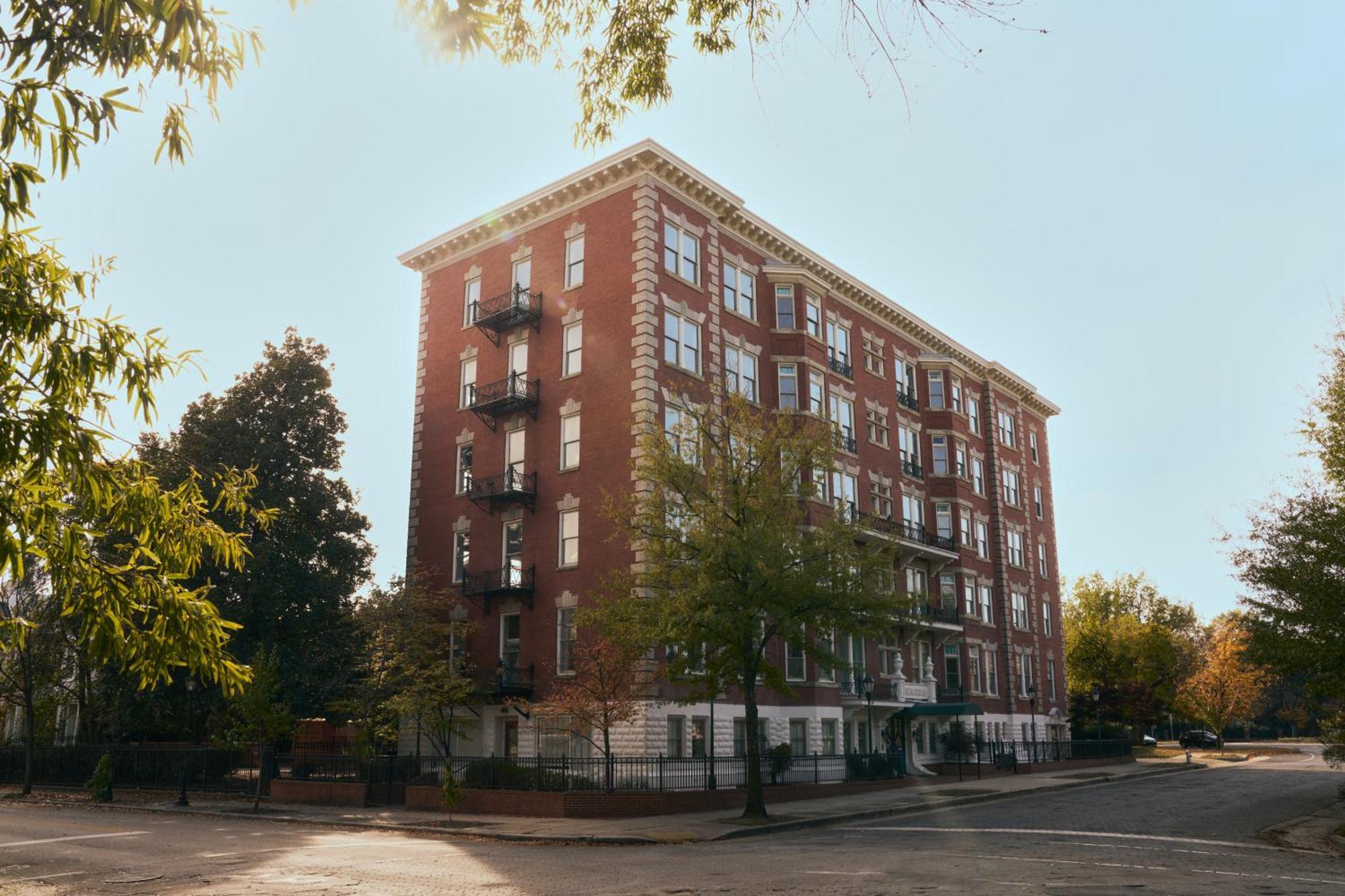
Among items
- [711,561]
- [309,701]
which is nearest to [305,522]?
[309,701]

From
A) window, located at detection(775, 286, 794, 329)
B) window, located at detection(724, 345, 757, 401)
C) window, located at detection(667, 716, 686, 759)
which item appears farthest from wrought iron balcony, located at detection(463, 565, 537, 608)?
window, located at detection(775, 286, 794, 329)

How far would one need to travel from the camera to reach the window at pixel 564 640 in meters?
33.7

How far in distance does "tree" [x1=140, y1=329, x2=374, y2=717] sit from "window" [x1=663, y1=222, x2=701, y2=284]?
1566cm

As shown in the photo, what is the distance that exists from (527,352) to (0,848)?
23.0 meters

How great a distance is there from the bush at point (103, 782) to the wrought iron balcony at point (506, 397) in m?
16.4

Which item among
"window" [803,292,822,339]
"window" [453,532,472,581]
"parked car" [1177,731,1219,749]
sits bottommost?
"parked car" [1177,731,1219,749]

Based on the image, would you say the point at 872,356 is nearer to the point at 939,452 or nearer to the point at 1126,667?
the point at 939,452

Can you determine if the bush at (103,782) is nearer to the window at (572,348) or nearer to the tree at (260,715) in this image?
the tree at (260,715)

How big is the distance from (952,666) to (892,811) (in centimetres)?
2363

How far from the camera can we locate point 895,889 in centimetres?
1287

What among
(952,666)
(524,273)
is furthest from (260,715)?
(952,666)

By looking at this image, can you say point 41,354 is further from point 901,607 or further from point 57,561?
point 901,607

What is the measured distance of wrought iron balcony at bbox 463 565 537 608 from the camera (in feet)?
116

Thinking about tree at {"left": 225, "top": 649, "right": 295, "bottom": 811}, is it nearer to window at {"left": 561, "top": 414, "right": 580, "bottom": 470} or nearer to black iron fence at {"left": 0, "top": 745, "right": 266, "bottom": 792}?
black iron fence at {"left": 0, "top": 745, "right": 266, "bottom": 792}
